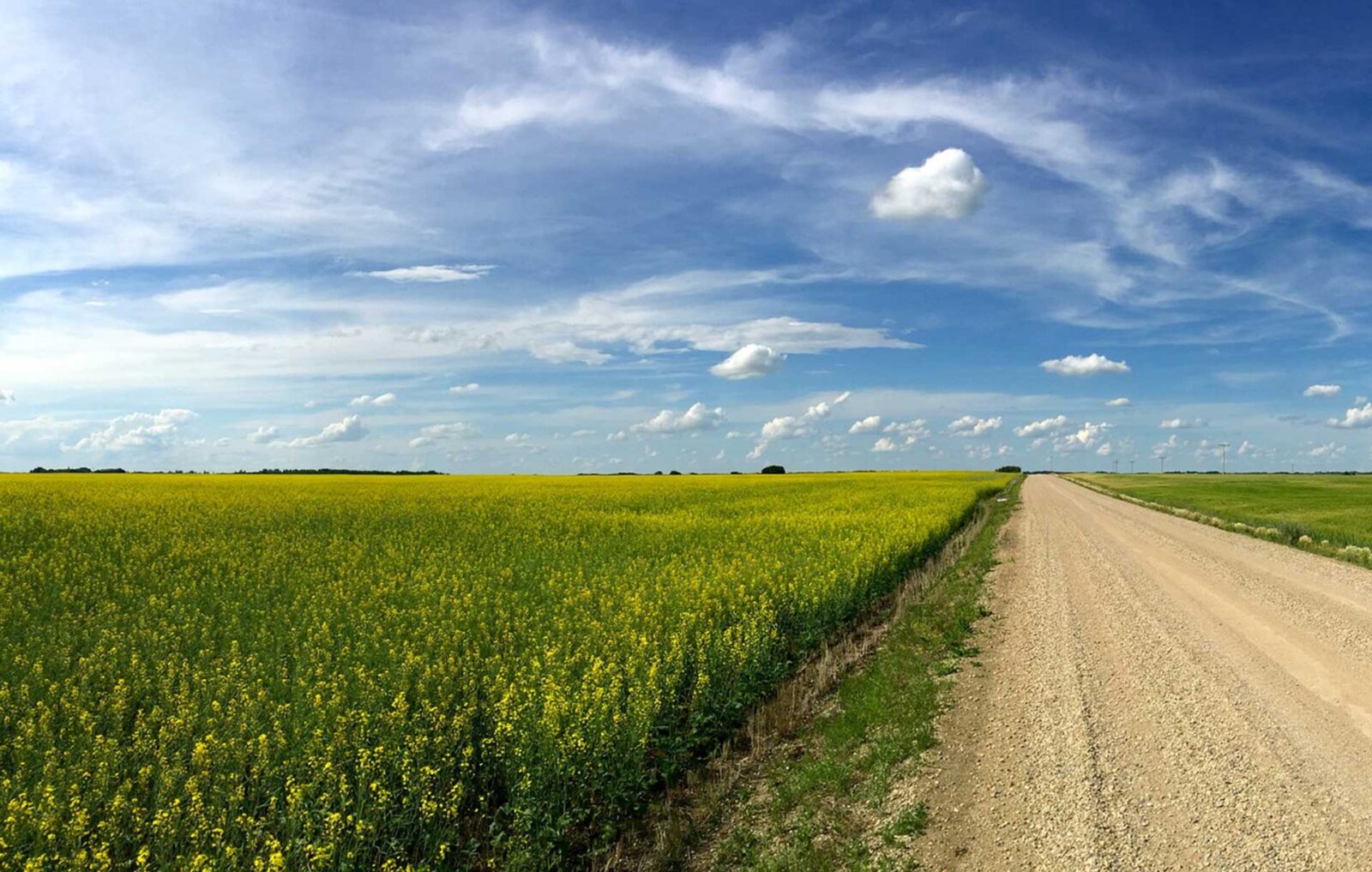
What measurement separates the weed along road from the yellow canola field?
9.35 ft

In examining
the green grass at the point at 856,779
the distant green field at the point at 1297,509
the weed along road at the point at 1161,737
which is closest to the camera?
the weed along road at the point at 1161,737

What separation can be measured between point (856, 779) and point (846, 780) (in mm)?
101

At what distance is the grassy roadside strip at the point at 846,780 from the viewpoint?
6387mm

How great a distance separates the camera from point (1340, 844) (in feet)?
20.0

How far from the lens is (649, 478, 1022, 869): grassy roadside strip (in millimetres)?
6387

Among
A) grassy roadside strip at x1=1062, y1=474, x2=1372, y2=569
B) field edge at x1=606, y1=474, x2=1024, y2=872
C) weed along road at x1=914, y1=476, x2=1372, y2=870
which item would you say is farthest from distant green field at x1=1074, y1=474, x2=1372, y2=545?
field edge at x1=606, y1=474, x2=1024, y2=872

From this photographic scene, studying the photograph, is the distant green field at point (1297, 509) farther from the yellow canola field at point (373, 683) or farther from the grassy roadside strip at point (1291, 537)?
the yellow canola field at point (373, 683)

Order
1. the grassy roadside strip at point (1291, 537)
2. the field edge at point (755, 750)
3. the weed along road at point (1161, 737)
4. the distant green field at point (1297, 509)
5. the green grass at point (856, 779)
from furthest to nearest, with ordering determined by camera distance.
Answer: the distant green field at point (1297, 509)
the grassy roadside strip at point (1291, 537)
the field edge at point (755, 750)
the green grass at point (856, 779)
the weed along road at point (1161, 737)

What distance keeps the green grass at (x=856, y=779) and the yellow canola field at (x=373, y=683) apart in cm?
100

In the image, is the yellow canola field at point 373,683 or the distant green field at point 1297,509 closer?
the yellow canola field at point 373,683

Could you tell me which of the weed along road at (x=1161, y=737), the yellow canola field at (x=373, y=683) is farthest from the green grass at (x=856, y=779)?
the yellow canola field at (x=373, y=683)

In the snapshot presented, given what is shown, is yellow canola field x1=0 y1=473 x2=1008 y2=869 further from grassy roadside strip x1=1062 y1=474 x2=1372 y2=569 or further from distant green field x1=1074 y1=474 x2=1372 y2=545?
distant green field x1=1074 y1=474 x2=1372 y2=545

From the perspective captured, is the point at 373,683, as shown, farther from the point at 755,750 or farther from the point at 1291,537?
the point at 1291,537

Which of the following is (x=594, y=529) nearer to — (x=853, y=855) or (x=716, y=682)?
(x=716, y=682)
